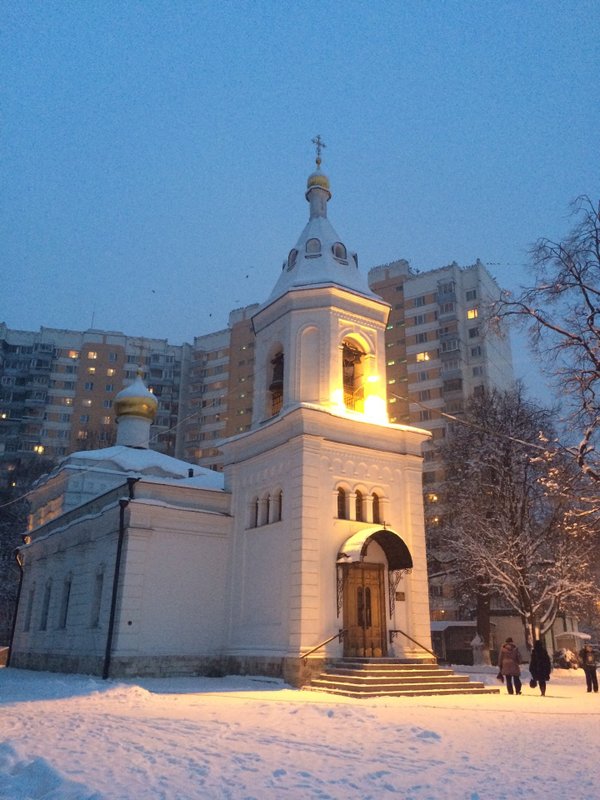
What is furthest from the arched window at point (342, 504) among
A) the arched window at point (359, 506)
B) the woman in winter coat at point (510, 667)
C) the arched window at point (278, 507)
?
the woman in winter coat at point (510, 667)

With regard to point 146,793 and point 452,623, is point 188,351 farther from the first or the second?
point 146,793

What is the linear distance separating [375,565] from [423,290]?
48.1m

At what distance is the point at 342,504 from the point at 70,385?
62.1 m

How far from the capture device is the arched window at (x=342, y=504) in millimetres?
19052

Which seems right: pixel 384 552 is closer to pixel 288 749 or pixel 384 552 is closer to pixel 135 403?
pixel 288 749

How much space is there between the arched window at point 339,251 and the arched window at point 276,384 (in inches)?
154

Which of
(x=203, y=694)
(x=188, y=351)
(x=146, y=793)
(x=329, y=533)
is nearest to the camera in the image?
(x=146, y=793)

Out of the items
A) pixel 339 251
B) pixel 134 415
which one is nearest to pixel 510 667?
pixel 339 251

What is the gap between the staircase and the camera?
15.2m

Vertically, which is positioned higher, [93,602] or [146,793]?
[93,602]

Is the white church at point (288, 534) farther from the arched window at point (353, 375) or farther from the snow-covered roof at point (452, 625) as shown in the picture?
the snow-covered roof at point (452, 625)

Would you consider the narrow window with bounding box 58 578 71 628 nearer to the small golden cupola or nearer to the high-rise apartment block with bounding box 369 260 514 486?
the small golden cupola

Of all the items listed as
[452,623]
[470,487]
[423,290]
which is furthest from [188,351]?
[470,487]

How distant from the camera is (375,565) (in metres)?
18.9
